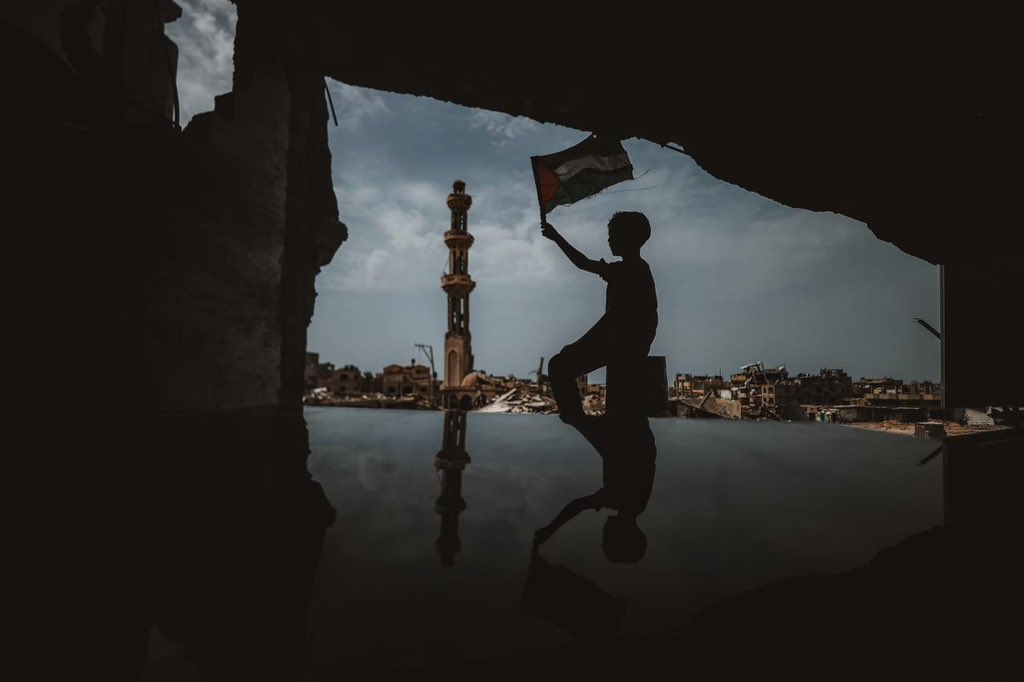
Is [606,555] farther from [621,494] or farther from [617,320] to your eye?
[617,320]

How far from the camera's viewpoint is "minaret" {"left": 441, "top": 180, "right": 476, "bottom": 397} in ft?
88.0

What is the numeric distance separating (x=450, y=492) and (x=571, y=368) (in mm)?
2409

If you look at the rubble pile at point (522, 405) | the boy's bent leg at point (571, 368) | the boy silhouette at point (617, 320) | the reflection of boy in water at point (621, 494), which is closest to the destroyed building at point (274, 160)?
the reflection of boy in water at point (621, 494)

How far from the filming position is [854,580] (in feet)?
2.70

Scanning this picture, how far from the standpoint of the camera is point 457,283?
91.7ft

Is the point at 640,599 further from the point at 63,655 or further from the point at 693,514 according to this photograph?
the point at 63,655

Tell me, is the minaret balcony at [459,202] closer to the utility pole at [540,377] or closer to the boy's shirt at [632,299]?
the utility pole at [540,377]

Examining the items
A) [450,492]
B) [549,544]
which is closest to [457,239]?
[450,492]

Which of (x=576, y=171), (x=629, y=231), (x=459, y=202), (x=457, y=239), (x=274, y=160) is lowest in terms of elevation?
(x=629, y=231)

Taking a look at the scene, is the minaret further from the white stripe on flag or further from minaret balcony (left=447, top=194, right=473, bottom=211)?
the white stripe on flag

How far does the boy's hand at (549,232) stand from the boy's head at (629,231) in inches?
23.4

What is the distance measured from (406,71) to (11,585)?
Result: 13.2ft

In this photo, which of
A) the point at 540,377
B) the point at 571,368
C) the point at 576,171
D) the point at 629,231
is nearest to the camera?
the point at 571,368

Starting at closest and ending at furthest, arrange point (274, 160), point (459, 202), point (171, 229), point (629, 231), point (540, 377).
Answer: point (171, 229), point (629, 231), point (274, 160), point (540, 377), point (459, 202)
